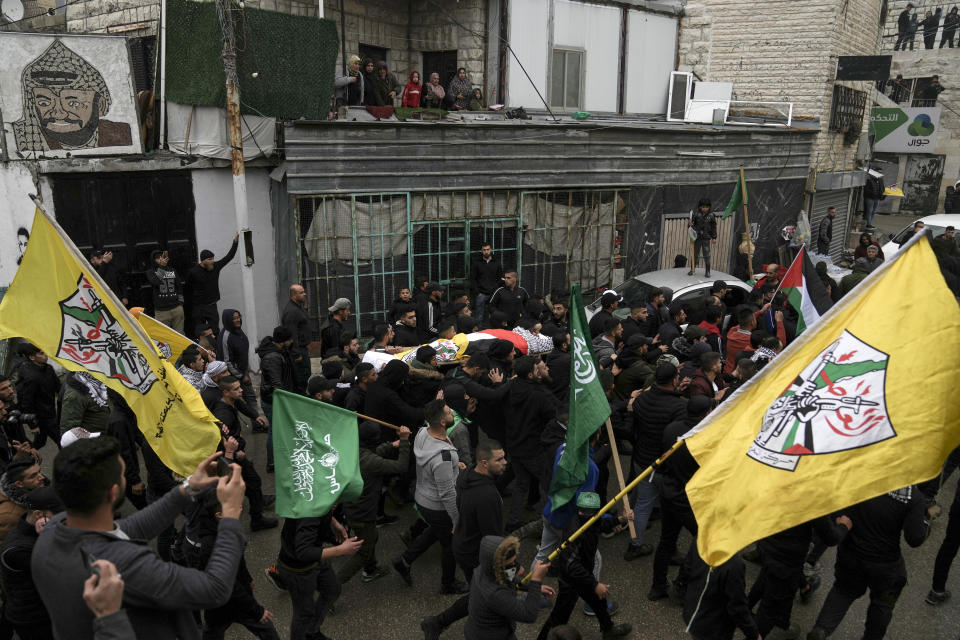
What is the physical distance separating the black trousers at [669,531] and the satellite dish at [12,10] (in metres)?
12.2

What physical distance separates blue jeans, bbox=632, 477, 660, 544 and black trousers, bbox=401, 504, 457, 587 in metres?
1.67

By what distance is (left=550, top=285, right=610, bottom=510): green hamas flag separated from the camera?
17.0 feet

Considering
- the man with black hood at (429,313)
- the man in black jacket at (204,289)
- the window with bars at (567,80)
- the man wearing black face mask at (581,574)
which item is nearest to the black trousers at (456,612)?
the man wearing black face mask at (581,574)

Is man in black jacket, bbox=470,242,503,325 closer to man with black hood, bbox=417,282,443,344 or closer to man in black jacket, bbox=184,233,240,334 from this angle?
man with black hood, bbox=417,282,443,344

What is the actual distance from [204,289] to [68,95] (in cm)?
327

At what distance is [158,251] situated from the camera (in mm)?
10883

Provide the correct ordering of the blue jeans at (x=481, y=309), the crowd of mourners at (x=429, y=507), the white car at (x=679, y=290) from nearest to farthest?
the crowd of mourners at (x=429, y=507), the white car at (x=679, y=290), the blue jeans at (x=481, y=309)

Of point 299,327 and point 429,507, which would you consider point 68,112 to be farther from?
point 429,507

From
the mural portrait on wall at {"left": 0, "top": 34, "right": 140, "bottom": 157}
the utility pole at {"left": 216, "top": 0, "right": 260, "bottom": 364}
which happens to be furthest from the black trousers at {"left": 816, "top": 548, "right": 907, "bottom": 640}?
the mural portrait on wall at {"left": 0, "top": 34, "right": 140, "bottom": 157}

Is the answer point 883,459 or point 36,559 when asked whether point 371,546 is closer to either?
point 36,559

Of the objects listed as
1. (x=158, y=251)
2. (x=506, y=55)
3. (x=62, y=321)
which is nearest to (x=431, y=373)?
(x=62, y=321)

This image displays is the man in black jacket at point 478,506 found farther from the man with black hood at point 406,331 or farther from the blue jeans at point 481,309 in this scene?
the blue jeans at point 481,309

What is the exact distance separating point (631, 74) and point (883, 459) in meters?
16.0

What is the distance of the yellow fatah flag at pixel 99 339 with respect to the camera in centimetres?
492
